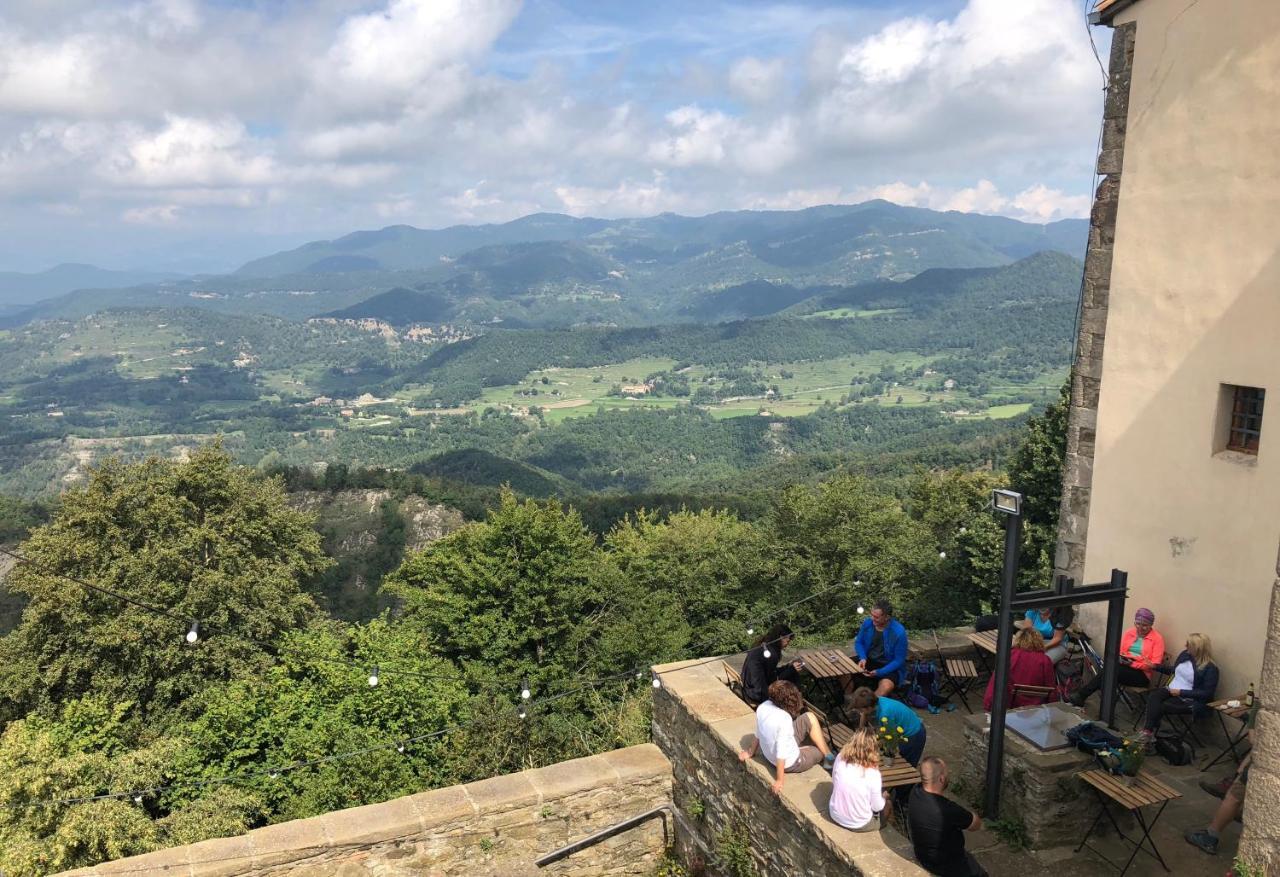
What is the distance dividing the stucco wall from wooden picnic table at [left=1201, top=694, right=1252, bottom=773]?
202 millimetres

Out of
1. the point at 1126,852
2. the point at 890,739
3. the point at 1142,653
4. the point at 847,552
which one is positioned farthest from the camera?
the point at 847,552

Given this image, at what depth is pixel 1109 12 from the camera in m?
7.20

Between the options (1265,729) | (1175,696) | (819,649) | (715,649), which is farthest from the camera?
(715,649)

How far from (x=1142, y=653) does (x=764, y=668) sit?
3191 mm

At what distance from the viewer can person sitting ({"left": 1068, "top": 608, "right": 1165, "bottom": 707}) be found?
273 inches

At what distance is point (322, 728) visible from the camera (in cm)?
1529

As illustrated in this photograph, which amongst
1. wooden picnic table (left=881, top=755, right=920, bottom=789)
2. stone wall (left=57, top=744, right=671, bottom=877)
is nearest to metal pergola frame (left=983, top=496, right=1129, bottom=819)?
wooden picnic table (left=881, top=755, right=920, bottom=789)

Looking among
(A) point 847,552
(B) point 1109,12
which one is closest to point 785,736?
(B) point 1109,12

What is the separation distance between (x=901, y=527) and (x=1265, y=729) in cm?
2183

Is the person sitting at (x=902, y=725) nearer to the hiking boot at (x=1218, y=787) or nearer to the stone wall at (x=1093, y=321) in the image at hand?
the hiking boot at (x=1218, y=787)

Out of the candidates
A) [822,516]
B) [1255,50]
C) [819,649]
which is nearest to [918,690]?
[819,649]

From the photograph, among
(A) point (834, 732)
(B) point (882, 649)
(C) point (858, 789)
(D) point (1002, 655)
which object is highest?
(D) point (1002, 655)

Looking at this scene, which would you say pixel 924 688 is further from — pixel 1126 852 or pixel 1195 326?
pixel 1195 326

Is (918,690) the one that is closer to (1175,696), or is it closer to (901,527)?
(1175,696)
